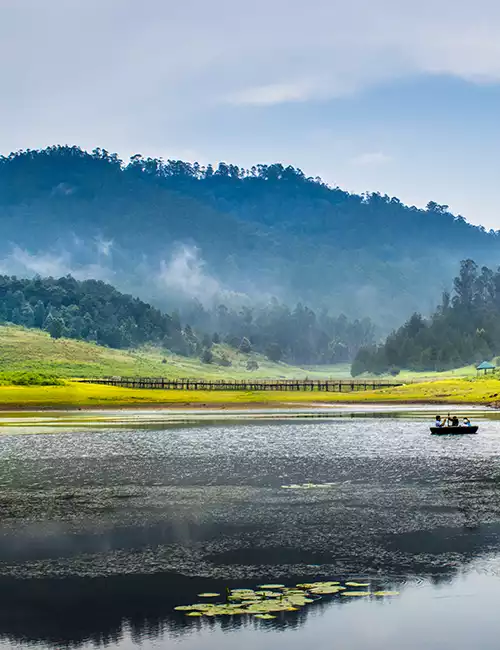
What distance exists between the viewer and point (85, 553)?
32188 mm

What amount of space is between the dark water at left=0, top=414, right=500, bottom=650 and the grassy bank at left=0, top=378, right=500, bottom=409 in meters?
75.5

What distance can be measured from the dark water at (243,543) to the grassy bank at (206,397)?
2974 inches

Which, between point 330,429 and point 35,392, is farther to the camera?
point 35,392

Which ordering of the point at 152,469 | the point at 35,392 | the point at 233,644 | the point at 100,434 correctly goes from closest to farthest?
the point at 233,644 → the point at 152,469 → the point at 100,434 → the point at 35,392

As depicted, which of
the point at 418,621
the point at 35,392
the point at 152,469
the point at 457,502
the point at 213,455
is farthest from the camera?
the point at 35,392

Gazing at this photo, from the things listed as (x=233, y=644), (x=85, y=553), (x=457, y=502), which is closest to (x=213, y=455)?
(x=457, y=502)

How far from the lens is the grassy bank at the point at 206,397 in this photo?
141m

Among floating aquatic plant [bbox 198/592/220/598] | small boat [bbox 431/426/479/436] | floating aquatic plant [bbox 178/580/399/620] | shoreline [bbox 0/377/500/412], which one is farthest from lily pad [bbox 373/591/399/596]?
shoreline [bbox 0/377/500/412]

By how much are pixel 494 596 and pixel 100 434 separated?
198 feet

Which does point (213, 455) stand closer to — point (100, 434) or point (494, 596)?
point (100, 434)

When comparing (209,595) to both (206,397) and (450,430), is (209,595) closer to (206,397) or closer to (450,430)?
(450,430)

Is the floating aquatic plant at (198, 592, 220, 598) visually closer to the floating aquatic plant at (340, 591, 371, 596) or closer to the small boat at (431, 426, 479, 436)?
the floating aquatic plant at (340, 591, 371, 596)

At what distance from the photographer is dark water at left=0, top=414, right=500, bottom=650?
76.6 feet

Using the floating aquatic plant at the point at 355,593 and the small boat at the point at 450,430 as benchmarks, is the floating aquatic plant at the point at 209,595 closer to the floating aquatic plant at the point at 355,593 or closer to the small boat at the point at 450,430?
the floating aquatic plant at the point at 355,593
